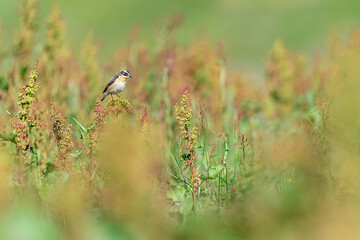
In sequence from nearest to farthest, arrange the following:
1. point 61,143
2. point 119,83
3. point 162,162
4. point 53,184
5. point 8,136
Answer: point 53,184
point 61,143
point 8,136
point 162,162
point 119,83

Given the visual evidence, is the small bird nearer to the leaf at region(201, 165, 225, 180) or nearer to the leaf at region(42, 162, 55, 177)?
the leaf at region(42, 162, 55, 177)

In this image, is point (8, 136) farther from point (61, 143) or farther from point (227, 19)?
point (227, 19)

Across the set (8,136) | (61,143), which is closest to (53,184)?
(61,143)

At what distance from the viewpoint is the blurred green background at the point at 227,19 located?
54.1 ft

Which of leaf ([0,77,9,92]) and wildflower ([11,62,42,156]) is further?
leaf ([0,77,9,92])

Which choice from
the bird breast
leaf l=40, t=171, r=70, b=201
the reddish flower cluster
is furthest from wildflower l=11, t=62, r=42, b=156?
the bird breast

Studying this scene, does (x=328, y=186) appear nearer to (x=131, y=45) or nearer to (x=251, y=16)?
(x=131, y=45)

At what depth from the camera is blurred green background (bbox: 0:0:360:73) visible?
1650 centimetres

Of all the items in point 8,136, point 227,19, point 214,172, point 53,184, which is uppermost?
point 227,19

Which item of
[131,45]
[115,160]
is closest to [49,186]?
[115,160]

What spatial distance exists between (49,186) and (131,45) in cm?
368

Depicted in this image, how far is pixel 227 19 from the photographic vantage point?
61.0ft

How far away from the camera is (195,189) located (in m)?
2.72

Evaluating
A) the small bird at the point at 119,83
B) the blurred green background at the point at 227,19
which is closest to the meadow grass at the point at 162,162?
the small bird at the point at 119,83
